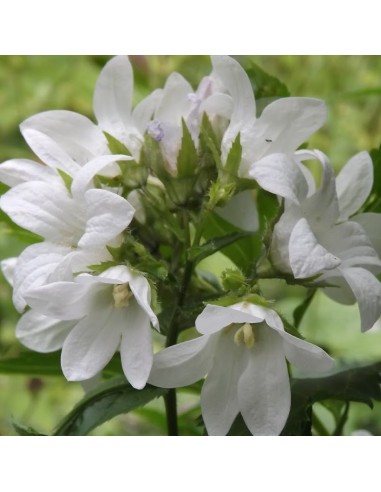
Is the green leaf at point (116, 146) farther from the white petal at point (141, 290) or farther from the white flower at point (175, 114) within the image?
the white petal at point (141, 290)

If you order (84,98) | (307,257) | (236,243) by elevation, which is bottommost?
(84,98)

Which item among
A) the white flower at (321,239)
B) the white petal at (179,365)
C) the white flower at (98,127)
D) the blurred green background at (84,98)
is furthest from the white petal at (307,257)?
the blurred green background at (84,98)

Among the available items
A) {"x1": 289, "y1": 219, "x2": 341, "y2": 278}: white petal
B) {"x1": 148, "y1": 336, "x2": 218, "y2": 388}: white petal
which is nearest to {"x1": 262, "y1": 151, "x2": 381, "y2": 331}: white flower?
{"x1": 289, "y1": 219, "x2": 341, "y2": 278}: white petal

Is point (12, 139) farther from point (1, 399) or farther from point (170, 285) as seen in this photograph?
point (170, 285)

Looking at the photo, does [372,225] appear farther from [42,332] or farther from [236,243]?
[42,332]

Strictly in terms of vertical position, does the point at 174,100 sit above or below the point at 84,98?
above

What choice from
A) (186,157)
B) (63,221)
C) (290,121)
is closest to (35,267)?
(63,221)
